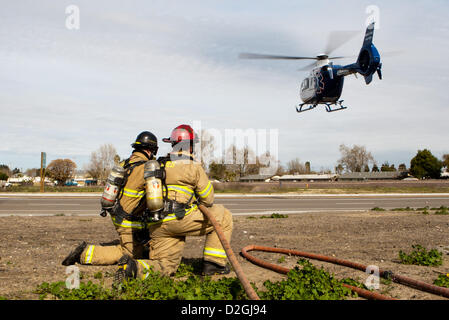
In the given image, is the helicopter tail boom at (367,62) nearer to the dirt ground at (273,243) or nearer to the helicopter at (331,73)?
the helicopter at (331,73)

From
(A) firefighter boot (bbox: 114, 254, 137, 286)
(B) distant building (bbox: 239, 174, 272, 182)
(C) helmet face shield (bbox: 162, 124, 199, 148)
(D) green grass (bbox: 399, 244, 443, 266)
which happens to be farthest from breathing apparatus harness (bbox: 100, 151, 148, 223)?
(B) distant building (bbox: 239, 174, 272, 182)

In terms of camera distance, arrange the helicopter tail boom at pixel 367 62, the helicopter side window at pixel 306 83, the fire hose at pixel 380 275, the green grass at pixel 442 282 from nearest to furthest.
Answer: the fire hose at pixel 380 275, the green grass at pixel 442 282, the helicopter tail boom at pixel 367 62, the helicopter side window at pixel 306 83

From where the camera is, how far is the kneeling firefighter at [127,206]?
510 centimetres

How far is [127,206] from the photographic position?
520cm

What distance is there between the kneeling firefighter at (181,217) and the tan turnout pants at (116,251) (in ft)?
1.38

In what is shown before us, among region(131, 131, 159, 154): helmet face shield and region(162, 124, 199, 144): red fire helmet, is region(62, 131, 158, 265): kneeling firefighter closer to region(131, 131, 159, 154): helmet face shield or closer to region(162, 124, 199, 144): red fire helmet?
region(131, 131, 159, 154): helmet face shield

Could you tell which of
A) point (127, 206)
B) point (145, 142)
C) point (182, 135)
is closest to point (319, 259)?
point (182, 135)

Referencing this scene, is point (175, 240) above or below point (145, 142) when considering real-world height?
below

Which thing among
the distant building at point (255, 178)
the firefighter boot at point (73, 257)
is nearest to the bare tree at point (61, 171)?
the distant building at point (255, 178)

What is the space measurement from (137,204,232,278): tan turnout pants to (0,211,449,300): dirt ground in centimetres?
61

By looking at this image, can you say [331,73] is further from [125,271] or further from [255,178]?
[255,178]

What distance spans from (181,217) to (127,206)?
2.75 ft
